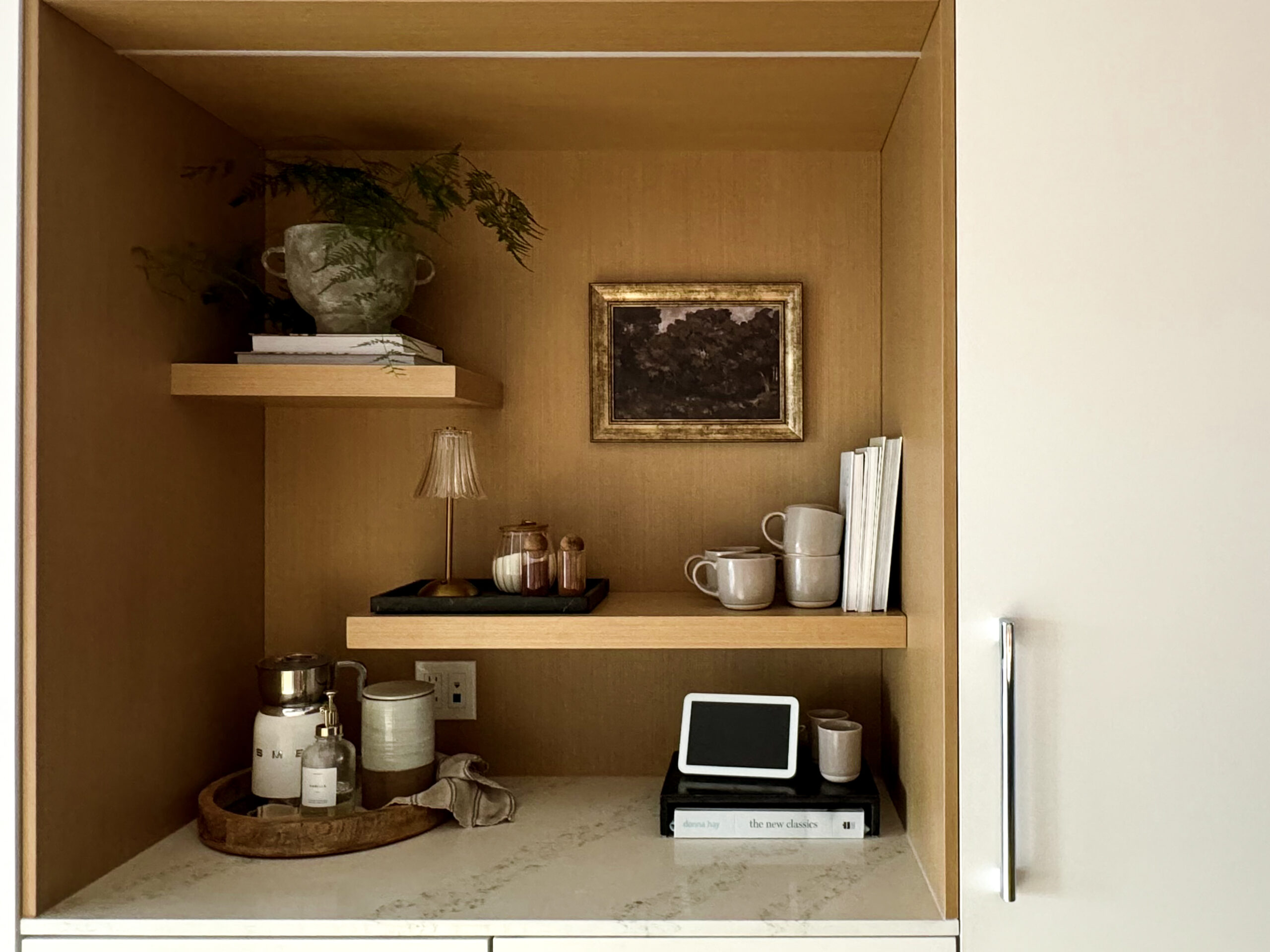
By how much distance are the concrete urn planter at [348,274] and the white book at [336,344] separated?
5cm

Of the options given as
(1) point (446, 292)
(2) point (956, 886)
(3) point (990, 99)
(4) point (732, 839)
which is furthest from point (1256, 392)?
(1) point (446, 292)

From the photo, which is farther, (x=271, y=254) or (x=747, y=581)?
(x=271, y=254)

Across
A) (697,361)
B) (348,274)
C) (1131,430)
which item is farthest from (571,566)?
(1131,430)

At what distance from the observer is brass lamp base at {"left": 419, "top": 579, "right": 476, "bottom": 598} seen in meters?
1.53

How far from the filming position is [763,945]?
1170 millimetres

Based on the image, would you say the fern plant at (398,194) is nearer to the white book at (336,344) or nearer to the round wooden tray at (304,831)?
the white book at (336,344)

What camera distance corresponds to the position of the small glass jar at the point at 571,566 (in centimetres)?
153

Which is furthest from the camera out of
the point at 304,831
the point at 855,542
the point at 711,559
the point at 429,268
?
the point at 429,268

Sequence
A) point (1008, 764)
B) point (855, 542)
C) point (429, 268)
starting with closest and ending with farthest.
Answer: point (1008, 764) < point (855, 542) < point (429, 268)

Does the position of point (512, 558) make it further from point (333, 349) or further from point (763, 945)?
point (763, 945)

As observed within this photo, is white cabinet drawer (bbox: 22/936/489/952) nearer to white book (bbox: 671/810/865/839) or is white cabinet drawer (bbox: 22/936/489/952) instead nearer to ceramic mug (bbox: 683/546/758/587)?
white book (bbox: 671/810/865/839)

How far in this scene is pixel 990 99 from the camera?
1.17 metres

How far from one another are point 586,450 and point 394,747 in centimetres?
59

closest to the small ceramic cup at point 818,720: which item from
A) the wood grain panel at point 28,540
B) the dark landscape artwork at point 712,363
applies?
the dark landscape artwork at point 712,363
